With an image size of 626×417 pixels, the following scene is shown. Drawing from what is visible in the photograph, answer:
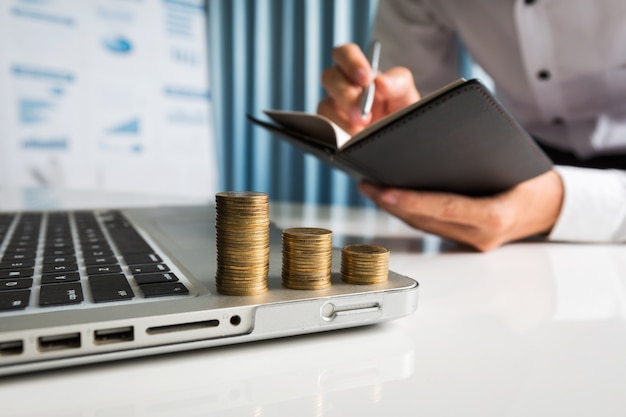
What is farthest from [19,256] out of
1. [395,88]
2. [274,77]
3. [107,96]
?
[107,96]

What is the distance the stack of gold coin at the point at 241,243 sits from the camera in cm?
29

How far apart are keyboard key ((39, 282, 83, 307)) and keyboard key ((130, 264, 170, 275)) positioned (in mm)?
39

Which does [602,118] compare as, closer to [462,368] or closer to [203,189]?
[462,368]

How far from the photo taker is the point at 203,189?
2.72 m

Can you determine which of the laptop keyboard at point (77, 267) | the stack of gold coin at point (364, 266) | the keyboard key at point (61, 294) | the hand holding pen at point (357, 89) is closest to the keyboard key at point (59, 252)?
the laptop keyboard at point (77, 267)

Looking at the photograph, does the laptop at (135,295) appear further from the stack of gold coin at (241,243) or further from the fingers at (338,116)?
the fingers at (338,116)

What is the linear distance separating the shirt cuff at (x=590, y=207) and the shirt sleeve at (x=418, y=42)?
0.45 m

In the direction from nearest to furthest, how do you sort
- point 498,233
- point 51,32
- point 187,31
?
point 498,233
point 51,32
point 187,31

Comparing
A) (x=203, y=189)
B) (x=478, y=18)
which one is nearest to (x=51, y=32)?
(x=203, y=189)

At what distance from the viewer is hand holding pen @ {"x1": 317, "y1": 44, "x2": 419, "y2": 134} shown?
67 centimetres

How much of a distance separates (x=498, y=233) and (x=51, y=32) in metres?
2.35

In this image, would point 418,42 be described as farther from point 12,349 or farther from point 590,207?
point 12,349

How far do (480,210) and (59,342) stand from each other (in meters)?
0.43

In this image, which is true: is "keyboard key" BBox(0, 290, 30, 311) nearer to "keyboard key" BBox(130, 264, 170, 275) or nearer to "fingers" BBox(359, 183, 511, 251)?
"keyboard key" BBox(130, 264, 170, 275)
